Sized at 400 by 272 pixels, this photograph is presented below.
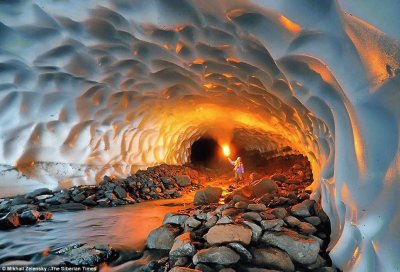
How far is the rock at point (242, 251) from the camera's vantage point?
2977mm

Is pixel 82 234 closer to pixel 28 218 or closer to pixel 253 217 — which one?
pixel 28 218

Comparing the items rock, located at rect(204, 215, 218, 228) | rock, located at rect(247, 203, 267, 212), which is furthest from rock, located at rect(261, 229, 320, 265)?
rock, located at rect(247, 203, 267, 212)

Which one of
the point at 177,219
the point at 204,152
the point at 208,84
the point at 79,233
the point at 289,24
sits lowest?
the point at 79,233

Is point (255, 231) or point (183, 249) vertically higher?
point (255, 231)

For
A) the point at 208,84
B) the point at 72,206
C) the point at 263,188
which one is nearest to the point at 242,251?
the point at 263,188

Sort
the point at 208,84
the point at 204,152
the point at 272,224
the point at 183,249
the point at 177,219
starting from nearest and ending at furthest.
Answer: the point at 183,249, the point at 272,224, the point at 177,219, the point at 208,84, the point at 204,152

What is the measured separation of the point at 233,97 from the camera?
→ 7668 mm

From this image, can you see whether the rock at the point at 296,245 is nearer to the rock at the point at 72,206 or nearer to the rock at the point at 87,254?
the rock at the point at 87,254

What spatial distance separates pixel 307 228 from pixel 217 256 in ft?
4.51

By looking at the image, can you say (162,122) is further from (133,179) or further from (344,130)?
(344,130)

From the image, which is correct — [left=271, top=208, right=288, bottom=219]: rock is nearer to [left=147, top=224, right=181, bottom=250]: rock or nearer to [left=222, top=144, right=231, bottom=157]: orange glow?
[left=147, top=224, right=181, bottom=250]: rock

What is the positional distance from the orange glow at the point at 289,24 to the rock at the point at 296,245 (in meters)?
2.31

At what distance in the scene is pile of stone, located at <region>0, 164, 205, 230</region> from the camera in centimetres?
527

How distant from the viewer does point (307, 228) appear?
3523 mm
